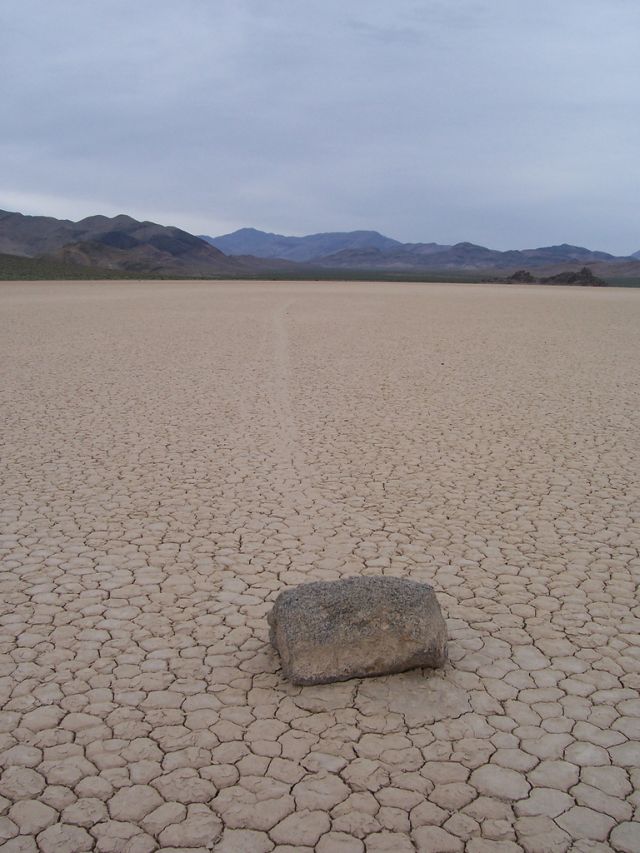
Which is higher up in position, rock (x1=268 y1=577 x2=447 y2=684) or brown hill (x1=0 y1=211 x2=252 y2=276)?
brown hill (x1=0 y1=211 x2=252 y2=276)

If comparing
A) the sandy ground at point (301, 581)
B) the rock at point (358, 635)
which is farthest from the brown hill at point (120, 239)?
the rock at point (358, 635)

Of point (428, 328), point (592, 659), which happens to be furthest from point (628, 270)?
point (592, 659)

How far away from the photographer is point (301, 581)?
4340mm

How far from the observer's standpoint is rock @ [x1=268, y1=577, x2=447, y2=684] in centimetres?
325

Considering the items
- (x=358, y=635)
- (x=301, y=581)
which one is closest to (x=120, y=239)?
(x=301, y=581)

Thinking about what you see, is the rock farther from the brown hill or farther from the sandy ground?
the brown hill

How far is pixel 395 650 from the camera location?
10.7ft

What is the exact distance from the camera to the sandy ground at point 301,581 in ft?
8.45

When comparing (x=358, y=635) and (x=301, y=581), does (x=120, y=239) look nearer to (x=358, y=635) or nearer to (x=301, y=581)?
(x=301, y=581)

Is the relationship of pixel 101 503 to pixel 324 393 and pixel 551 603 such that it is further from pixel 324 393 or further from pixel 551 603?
pixel 324 393

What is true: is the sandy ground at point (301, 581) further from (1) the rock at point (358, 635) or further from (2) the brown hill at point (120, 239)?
(2) the brown hill at point (120, 239)

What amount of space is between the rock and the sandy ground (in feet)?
0.29

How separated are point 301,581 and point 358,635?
1118 mm

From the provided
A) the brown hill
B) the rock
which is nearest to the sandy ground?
the rock
